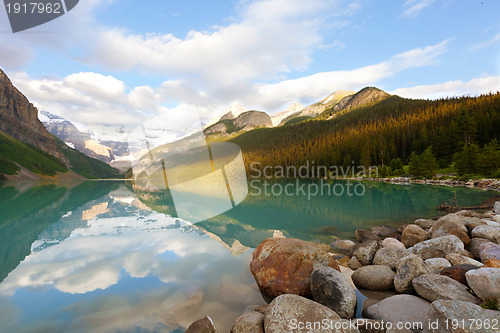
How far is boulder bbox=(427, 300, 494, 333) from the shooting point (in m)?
5.47

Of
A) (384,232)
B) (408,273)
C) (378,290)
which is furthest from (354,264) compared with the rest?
(384,232)

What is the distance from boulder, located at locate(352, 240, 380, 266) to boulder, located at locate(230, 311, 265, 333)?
7.86 metres

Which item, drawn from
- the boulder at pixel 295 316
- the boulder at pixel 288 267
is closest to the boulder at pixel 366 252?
the boulder at pixel 288 267

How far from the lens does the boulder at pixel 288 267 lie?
31.0 ft

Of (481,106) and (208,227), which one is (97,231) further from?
(481,106)

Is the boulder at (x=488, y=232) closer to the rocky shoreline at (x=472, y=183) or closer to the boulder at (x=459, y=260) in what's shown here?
the boulder at (x=459, y=260)

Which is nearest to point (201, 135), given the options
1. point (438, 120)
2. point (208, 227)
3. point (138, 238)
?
point (208, 227)

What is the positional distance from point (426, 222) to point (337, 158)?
Result: 111 metres

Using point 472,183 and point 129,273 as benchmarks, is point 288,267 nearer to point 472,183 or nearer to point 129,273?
point 129,273

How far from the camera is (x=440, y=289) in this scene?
789 cm

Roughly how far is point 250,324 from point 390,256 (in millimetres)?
8174

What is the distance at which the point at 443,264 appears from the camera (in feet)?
33.2

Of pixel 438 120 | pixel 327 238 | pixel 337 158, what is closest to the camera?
pixel 327 238

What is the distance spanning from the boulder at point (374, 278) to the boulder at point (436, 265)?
1.29m
